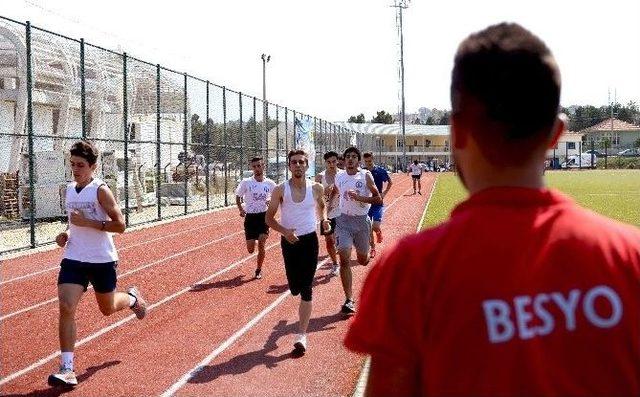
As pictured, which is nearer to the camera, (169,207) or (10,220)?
(10,220)

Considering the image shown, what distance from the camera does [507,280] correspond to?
146cm

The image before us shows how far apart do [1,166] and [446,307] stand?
20.0 m

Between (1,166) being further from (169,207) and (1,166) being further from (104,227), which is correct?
(104,227)

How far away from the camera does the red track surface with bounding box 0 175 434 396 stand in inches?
247

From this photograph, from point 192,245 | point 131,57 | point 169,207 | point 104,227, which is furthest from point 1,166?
point 104,227

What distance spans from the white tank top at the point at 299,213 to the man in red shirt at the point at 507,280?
617cm

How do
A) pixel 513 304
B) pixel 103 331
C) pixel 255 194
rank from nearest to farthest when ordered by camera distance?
pixel 513 304
pixel 103 331
pixel 255 194

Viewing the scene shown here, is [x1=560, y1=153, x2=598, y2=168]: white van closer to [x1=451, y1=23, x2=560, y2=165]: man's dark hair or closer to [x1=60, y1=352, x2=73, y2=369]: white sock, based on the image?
[x1=60, y1=352, x2=73, y2=369]: white sock

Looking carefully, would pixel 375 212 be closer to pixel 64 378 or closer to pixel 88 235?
pixel 88 235

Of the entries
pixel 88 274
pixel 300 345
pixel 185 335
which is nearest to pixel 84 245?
pixel 88 274

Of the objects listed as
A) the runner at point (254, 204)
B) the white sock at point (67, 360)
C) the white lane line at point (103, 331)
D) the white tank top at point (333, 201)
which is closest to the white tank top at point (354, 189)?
the white tank top at point (333, 201)

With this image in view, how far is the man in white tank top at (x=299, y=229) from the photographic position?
7375mm

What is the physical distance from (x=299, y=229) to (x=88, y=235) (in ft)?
7.47

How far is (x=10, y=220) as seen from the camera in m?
19.3
